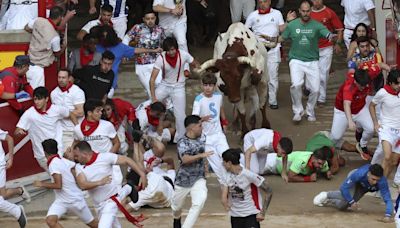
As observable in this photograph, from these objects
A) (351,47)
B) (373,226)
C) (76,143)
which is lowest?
(373,226)

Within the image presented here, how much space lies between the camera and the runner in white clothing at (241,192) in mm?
15305

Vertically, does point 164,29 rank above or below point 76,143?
above

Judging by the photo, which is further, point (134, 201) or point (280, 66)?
point (280, 66)

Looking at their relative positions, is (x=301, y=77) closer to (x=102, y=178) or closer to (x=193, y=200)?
(x=193, y=200)

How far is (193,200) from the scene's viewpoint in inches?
628

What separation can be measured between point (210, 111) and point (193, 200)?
8.35ft

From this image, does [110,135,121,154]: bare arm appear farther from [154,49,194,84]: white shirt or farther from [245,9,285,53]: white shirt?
[245,9,285,53]: white shirt

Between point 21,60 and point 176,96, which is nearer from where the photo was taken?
point 21,60

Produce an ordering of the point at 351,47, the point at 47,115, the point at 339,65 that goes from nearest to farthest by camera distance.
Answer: the point at 47,115
the point at 351,47
the point at 339,65

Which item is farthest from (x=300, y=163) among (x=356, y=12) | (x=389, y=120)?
(x=356, y=12)

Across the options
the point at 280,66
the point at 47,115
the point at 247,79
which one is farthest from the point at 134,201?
the point at 280,66

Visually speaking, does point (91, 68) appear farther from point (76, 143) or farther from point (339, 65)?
point (339, 65)

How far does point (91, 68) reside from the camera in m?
18.8

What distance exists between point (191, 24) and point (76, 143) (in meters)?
8.42
